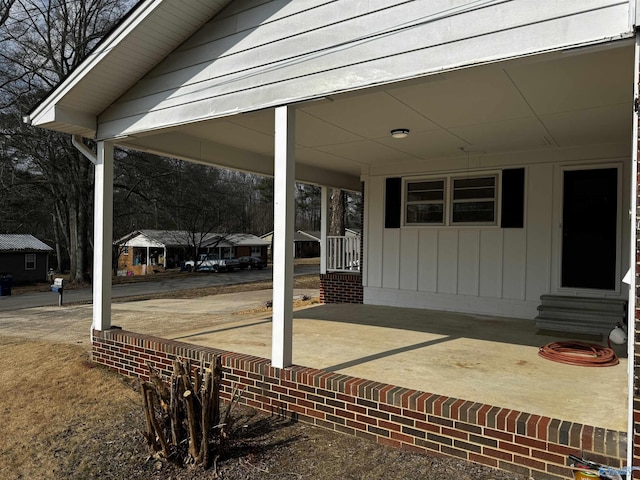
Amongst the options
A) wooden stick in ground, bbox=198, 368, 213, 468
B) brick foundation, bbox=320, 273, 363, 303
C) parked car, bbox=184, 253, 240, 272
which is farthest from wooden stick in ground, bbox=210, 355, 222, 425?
parked car, bbox=184, 253, 240, 272

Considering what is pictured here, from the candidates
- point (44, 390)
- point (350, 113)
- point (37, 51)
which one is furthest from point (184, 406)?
A: point (37, 51)

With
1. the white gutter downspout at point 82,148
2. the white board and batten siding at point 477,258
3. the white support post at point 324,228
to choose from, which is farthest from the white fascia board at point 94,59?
the white support post at point 324,228

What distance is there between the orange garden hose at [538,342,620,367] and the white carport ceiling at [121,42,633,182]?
94.4 inches

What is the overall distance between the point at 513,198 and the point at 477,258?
1056 millimetres

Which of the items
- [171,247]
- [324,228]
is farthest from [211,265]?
[324,228]

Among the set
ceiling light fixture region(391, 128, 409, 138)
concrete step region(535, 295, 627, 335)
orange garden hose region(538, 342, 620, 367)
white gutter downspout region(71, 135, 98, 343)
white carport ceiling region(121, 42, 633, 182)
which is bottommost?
orange garden hose region(538, 342, 620, 367)

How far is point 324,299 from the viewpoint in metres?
9.38

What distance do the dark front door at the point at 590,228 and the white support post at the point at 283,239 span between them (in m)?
4.46

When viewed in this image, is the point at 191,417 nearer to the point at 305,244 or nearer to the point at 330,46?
the point at 330,46

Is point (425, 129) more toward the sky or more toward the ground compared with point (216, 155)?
more toward the sky

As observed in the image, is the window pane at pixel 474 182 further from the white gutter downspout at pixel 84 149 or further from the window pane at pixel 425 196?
the white gutter downspout at pixel 84 149

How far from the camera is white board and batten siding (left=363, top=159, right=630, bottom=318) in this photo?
639 cm

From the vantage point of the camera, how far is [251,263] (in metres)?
37.5

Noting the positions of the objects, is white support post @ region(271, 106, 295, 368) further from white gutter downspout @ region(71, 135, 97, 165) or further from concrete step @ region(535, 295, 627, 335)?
concrete step @ region(535, 295, 627, 335)
